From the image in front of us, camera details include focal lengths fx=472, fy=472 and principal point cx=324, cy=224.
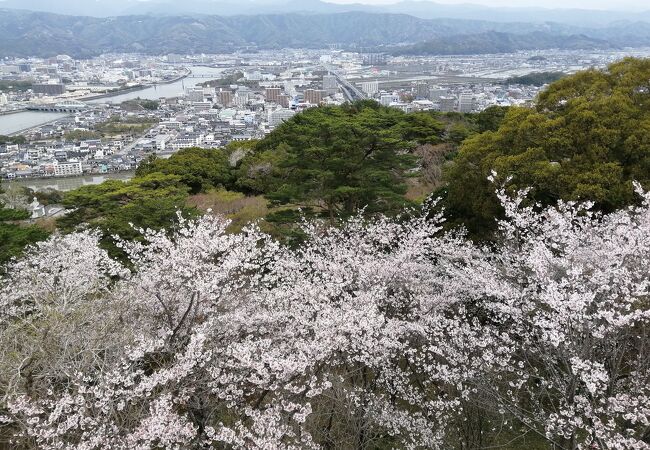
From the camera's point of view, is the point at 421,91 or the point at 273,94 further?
the point at 273,94

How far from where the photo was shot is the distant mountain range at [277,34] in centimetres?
13150

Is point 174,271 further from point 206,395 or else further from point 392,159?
point 392,159

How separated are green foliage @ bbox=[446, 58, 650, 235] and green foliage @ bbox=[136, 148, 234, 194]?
10.0 meters

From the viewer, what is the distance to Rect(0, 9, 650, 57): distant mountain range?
5177 inches

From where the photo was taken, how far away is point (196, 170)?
17.5m

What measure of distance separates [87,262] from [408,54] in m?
130

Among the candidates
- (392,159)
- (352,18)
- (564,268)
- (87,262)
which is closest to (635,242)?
(564,268)

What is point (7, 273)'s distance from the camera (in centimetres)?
858

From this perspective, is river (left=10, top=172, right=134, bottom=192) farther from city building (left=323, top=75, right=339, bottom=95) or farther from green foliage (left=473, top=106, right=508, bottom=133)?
city building (left=323, top=75, right=339, bottom=95)

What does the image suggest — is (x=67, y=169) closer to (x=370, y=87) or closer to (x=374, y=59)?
(x=370, y=87)

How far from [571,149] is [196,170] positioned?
13.0 meters

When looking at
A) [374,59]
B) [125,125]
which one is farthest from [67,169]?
[374,59]

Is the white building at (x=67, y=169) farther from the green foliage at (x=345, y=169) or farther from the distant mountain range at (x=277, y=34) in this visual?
the distant mountain range at (x=277, y=34)

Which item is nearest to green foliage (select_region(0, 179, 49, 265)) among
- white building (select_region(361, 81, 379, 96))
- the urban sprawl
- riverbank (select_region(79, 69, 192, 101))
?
the urban sprawl
